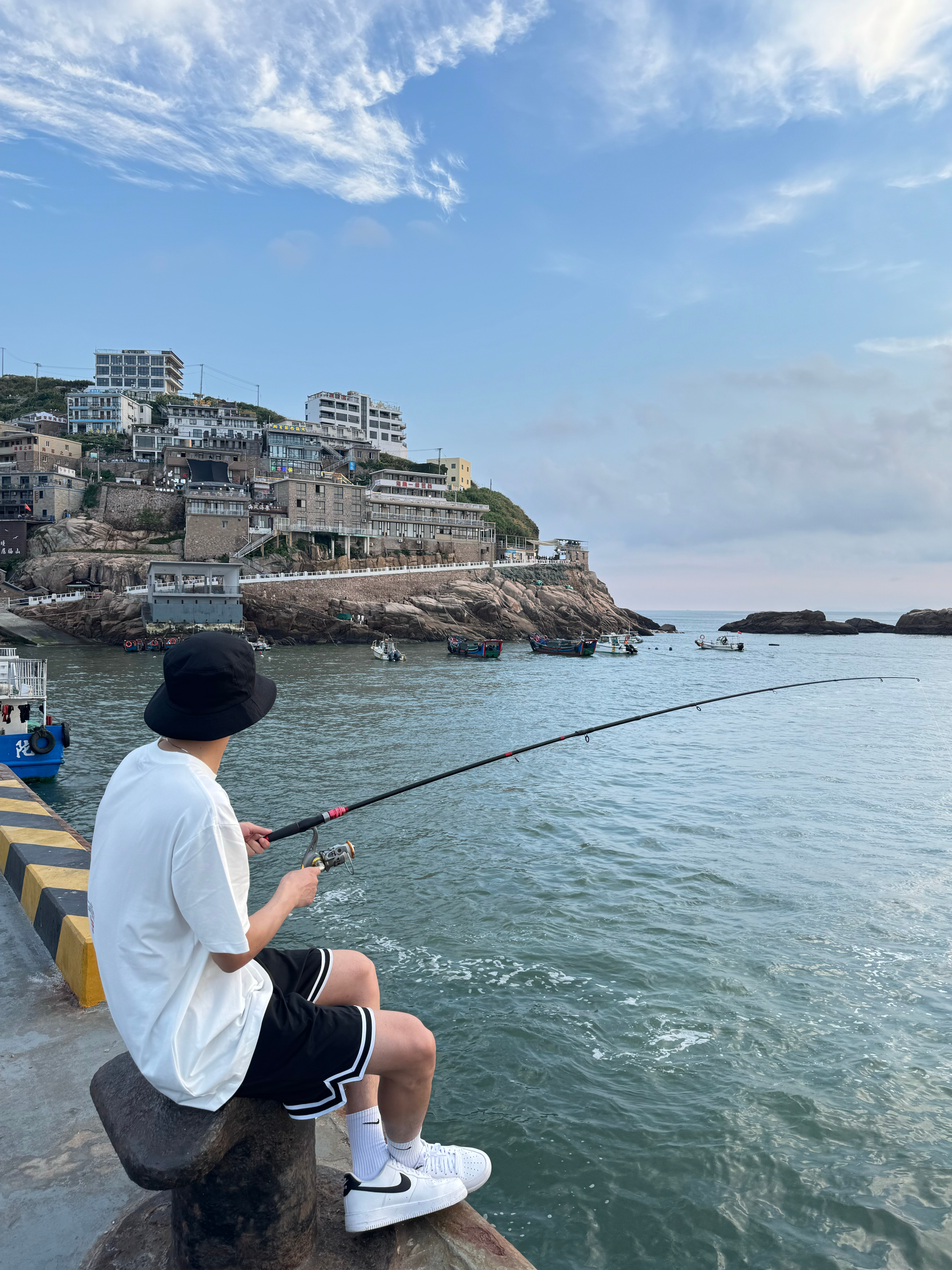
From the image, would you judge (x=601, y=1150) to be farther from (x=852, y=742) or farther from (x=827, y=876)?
(x=852, y=742)

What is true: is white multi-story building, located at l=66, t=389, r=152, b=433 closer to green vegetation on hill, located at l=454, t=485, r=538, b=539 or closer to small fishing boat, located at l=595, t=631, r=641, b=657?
green vegetation on hill, located at l=454, t=485, r=538, b=539

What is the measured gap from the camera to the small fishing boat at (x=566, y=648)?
5997cm

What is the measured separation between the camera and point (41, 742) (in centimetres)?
1552

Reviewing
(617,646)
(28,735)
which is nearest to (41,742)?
(28,735)

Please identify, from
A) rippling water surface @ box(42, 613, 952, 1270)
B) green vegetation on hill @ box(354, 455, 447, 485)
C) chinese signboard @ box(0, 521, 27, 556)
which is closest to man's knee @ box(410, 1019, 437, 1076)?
rippling water surface @ box(42, 613, 952, 1270)

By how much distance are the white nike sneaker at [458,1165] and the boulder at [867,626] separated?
5310 inches

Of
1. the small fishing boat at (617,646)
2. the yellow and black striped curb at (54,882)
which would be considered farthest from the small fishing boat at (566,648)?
the yellow and black striped curb at (54,882)

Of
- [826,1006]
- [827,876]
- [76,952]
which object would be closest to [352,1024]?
[76,952]

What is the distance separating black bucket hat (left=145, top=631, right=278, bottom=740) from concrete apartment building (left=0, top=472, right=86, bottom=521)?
77.6 meters

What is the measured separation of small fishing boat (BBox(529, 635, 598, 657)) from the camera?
59969 mm

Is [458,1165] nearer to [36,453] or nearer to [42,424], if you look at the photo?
[36,453]

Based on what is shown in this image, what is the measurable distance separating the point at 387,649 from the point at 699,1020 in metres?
45.0

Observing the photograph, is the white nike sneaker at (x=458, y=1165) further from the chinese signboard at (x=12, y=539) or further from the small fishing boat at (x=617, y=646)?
the chinese signboard at (x=12, y=539)

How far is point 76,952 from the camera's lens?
4.42m
